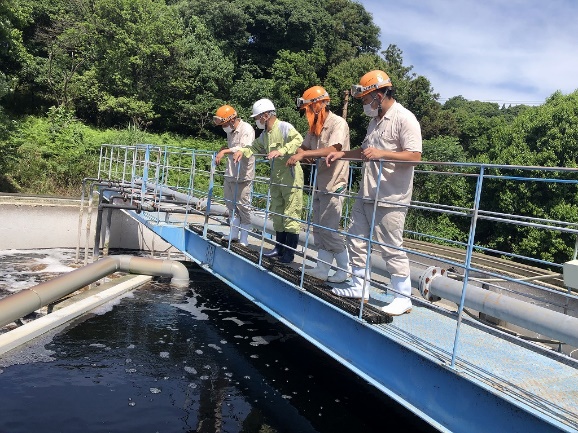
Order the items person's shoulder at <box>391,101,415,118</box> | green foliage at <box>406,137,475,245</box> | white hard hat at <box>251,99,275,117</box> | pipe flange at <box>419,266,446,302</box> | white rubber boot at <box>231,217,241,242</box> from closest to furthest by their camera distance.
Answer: person's shoulder at <box>391,101,415,118</box>
pipe flange at <box>419,266,446,302</box>
white hard hat at <box>251,99,275,117</box>
white rubber boot at <box>231,217,241,242</box>
green foliage at <box>406,137,475,245</box>

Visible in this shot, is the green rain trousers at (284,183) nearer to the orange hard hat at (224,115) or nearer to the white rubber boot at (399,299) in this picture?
the orange hard hat at (224,115)

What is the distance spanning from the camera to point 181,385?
5.98 metres

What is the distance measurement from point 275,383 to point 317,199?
8.04 feet

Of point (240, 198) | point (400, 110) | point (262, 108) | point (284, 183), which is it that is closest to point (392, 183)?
point (400, 110)

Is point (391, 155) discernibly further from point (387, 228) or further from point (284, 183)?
point (284, 183)

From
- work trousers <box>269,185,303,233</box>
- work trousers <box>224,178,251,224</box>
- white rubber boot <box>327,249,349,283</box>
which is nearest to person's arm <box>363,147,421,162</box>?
white rubber boot <box>327,249,349,283</box>

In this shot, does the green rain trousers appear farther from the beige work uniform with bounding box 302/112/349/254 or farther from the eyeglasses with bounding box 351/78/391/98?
the eyeglasses with bounding box 351/78/391/98

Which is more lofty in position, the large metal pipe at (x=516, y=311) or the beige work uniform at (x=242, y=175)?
the beige work uniform at (x=242, y=175)

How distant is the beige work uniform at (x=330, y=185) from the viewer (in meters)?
5.23

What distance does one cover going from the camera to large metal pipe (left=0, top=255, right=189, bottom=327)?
6511 mm

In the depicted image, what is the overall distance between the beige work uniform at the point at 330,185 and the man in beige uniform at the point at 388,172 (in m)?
0.68

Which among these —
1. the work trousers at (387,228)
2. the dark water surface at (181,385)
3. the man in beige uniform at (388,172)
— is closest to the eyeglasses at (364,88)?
the man in beige uniform at (388,172)

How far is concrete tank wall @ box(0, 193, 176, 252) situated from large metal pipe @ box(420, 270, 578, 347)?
11783mm

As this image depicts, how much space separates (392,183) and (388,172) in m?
0.10
